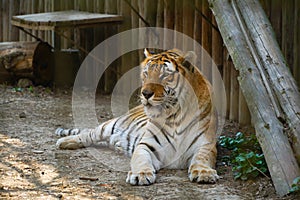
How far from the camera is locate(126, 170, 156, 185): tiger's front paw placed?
496 centimetres

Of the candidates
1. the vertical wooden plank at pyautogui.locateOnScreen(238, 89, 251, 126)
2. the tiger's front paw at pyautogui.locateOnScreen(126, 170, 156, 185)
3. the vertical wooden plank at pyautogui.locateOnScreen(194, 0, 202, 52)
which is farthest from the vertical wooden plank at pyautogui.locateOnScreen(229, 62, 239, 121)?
the tiger's front paw at pyautogui.locateOnScreen(126, 170, 156, 185)

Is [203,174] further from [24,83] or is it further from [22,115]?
[24,83]

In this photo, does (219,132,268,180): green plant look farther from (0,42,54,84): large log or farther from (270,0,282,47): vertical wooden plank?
(0,42,54,84): large log

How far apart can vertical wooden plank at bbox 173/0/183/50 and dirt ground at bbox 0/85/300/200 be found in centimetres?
156

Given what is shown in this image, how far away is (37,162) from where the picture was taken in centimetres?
579

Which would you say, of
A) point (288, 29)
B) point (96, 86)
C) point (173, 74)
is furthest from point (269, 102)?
point (96, 86)

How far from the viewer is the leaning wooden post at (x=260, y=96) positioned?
4562 mm

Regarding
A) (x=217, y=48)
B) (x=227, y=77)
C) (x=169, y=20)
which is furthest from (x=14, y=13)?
(x=227, y=77)

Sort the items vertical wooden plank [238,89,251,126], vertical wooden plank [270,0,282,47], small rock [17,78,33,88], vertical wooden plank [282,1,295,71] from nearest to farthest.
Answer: vertical wooden plank [282,1,295,71], vertical wooden plank [270,0,282,47], vertical wooden plank [238,89,251,126], small rock [17,78,33,88]

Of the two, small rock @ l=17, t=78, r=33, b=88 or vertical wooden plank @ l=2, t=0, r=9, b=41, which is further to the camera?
vertical wooden plank @ l=2, t=0, r=9, b=41

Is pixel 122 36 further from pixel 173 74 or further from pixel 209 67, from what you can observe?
pixel 173 74

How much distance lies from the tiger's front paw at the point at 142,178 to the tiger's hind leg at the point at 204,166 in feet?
1.13

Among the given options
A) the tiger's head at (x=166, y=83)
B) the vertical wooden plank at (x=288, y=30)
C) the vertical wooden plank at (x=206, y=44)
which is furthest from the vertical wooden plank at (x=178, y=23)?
the tiger's head at (x=166, y=83)

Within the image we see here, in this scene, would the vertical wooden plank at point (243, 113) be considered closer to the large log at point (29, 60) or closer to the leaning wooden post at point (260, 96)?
the leaning wooden post at point (260, 96)
